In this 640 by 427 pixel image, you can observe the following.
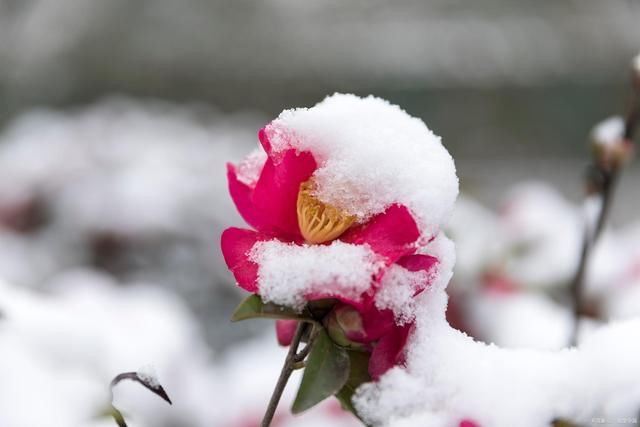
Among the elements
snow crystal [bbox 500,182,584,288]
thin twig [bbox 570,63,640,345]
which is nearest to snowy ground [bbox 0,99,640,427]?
snow crystal [bbox 500,182,584,288]

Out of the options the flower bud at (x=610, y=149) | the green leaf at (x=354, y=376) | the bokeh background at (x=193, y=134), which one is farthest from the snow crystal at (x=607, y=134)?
the green leaf at (x=354, y=376)

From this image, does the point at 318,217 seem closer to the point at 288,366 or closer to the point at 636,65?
the point at 288,366

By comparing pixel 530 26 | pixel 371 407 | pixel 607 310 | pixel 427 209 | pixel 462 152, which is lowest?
pixel 371 407

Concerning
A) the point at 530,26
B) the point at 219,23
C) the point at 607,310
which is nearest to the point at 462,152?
the point at 530,26

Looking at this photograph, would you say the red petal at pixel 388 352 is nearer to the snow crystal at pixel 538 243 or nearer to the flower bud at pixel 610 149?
the flower bud at pixel 610 149

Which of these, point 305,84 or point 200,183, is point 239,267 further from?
point 305,84

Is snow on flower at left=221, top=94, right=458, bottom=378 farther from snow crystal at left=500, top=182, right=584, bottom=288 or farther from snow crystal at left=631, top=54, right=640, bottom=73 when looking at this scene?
snow crystal at left=500, top=182, right=584, bottom=288

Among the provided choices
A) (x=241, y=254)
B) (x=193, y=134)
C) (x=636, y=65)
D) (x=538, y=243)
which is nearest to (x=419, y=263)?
(x=241, y=254)
